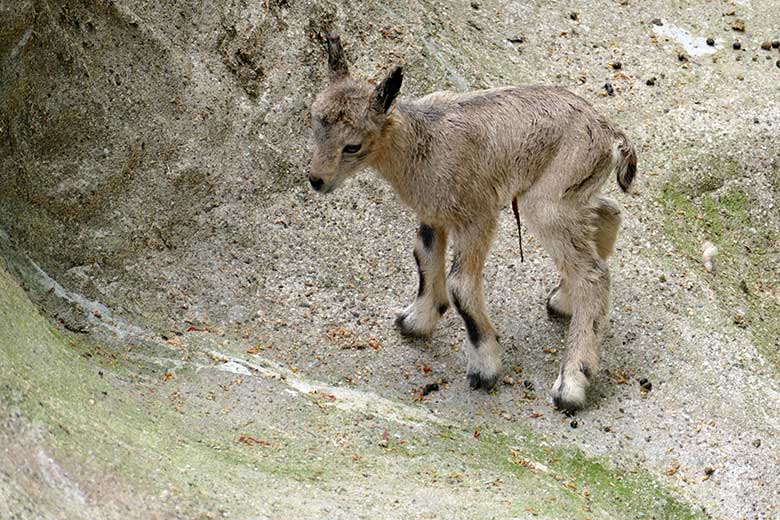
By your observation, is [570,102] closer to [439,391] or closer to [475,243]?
[475,243]

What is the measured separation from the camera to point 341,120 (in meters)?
7.86

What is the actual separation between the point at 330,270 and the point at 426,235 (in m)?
1.12

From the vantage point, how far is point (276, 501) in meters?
6.14

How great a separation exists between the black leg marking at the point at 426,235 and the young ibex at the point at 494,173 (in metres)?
0.09

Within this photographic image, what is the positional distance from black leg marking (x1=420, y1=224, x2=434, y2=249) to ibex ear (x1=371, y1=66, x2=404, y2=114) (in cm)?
115

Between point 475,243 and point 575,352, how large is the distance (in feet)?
3.83

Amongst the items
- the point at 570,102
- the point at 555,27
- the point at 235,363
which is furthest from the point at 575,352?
the point at 555,27

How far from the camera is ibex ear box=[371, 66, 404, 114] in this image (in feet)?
25.0

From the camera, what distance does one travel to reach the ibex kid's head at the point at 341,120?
7.85 m

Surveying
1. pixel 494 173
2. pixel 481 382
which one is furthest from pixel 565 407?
pixel 494 173

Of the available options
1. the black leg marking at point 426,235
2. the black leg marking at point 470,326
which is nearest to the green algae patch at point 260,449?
the black leg marking at point 470,326

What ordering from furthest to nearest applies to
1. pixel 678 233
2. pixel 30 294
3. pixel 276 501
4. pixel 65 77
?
1. pixel 678 233
2. pixel 65 77
3. pixel 30 294
4. pixel 276 501

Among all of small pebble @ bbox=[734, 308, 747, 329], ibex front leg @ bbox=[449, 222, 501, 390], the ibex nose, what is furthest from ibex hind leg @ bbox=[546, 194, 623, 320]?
the ibex nose

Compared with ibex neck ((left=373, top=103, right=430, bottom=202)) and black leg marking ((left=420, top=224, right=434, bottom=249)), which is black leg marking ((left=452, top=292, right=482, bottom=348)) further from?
ibex neck ((left=373, top=103, right=430, bottom=202))
